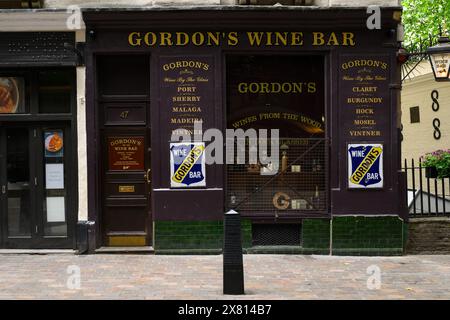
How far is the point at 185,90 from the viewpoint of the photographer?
383 inches

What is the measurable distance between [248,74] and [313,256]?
3.32 m

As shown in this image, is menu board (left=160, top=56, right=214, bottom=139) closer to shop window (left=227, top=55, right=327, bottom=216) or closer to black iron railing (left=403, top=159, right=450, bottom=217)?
shop window (left=227, top=55, right=327, bottom=216)

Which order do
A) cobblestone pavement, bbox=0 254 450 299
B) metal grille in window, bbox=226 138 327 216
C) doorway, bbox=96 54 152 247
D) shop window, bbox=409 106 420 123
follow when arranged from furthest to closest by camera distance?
1. shop window, bbox=409 106 420 123
2. doorway, bbox=96 54 152 247
3. metal grille in window, bbox=226 138 327 216
4. cobblestone pavement, bbox=0 254 450 299

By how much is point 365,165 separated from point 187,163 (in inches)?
118

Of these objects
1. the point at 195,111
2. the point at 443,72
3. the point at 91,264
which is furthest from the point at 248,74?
the point at 91,264

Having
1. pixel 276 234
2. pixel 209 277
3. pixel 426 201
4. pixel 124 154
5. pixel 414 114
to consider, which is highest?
pixel 414 114

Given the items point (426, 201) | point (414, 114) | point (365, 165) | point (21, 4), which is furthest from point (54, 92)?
point (414, 114)

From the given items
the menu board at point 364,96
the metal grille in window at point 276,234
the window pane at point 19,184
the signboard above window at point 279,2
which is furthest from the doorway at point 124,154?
the menu board at point 364,96

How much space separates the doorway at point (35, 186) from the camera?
9.96 m

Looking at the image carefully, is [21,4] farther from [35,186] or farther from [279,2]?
[279,2]

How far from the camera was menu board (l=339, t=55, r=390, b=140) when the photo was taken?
973 cm

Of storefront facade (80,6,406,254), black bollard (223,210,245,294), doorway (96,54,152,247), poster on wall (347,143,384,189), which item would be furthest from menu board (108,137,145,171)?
poster on wall (347,143,384,189)

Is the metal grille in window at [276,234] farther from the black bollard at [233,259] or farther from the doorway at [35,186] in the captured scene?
the doorway at [35,186]

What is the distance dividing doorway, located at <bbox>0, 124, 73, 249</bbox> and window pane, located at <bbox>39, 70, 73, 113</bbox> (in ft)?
1.02
